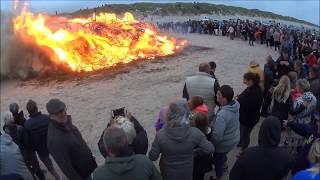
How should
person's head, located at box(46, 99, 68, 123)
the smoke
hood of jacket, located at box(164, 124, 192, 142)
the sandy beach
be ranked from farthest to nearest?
the smoke < the sandy beach < person's head, located at box(46, 99, 68, 123) < hood of jacket, located at box(164, 124, 192, 142)

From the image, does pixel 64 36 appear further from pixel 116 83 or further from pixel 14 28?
pixel 116 83

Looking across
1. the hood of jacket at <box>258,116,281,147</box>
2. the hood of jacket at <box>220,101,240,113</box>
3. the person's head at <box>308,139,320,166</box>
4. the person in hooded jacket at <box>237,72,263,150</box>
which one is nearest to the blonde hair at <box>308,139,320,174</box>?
the person's head at <box>308,139,320,166</box>

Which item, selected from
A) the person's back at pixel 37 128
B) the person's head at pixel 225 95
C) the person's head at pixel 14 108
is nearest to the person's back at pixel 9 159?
the person's back at pixel 37 128

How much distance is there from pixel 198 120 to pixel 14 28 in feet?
47.5

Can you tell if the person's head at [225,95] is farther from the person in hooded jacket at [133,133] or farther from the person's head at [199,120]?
the person in hooded jacket at [133,133]

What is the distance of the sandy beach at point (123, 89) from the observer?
12.6 meters

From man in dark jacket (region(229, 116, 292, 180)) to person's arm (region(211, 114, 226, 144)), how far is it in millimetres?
1736

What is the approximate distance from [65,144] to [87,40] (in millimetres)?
14110

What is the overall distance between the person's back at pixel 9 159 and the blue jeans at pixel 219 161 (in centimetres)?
304

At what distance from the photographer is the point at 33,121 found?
7160 millimetres

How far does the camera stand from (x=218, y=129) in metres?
6.47

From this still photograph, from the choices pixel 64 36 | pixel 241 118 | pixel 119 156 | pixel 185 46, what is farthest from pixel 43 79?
pixel 119 156

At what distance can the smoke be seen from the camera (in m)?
17.8

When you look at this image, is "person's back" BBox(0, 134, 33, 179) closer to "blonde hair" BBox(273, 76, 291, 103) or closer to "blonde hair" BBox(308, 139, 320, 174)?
"blonde hair" BBox(308, 139, 320, 174)
